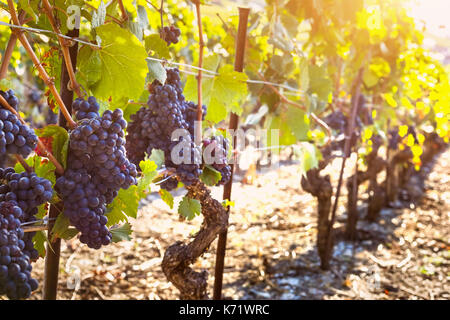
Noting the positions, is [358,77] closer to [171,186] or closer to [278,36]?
[278,36]

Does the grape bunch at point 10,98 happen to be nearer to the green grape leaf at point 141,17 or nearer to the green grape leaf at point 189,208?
the green grape leaf at point 141,17

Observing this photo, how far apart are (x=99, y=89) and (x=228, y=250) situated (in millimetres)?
2698

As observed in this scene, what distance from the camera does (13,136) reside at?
A: 819 mm

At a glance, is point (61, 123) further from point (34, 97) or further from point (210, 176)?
point (34, 97)

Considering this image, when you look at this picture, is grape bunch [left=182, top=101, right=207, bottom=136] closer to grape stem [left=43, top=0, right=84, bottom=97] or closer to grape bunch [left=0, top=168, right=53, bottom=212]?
grape stem [left=43, top=0, right=84, bottom=97]

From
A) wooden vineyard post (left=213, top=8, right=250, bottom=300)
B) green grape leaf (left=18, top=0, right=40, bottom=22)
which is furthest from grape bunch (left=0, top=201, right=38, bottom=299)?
wooden vineyard post (left=213, top=8, right=250, bottom=300)

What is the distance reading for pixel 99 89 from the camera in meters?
1.17

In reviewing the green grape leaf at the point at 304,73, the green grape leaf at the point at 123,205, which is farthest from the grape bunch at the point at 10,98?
the green grape leaf at the point at 304,73

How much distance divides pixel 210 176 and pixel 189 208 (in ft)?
0.53

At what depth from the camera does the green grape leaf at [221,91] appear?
1572 millimetres

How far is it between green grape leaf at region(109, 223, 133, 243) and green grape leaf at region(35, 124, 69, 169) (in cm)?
30


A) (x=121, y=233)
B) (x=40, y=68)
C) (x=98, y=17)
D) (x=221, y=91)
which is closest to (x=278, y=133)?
(x=221, y=91)

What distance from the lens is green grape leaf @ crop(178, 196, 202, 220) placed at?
1.62m
